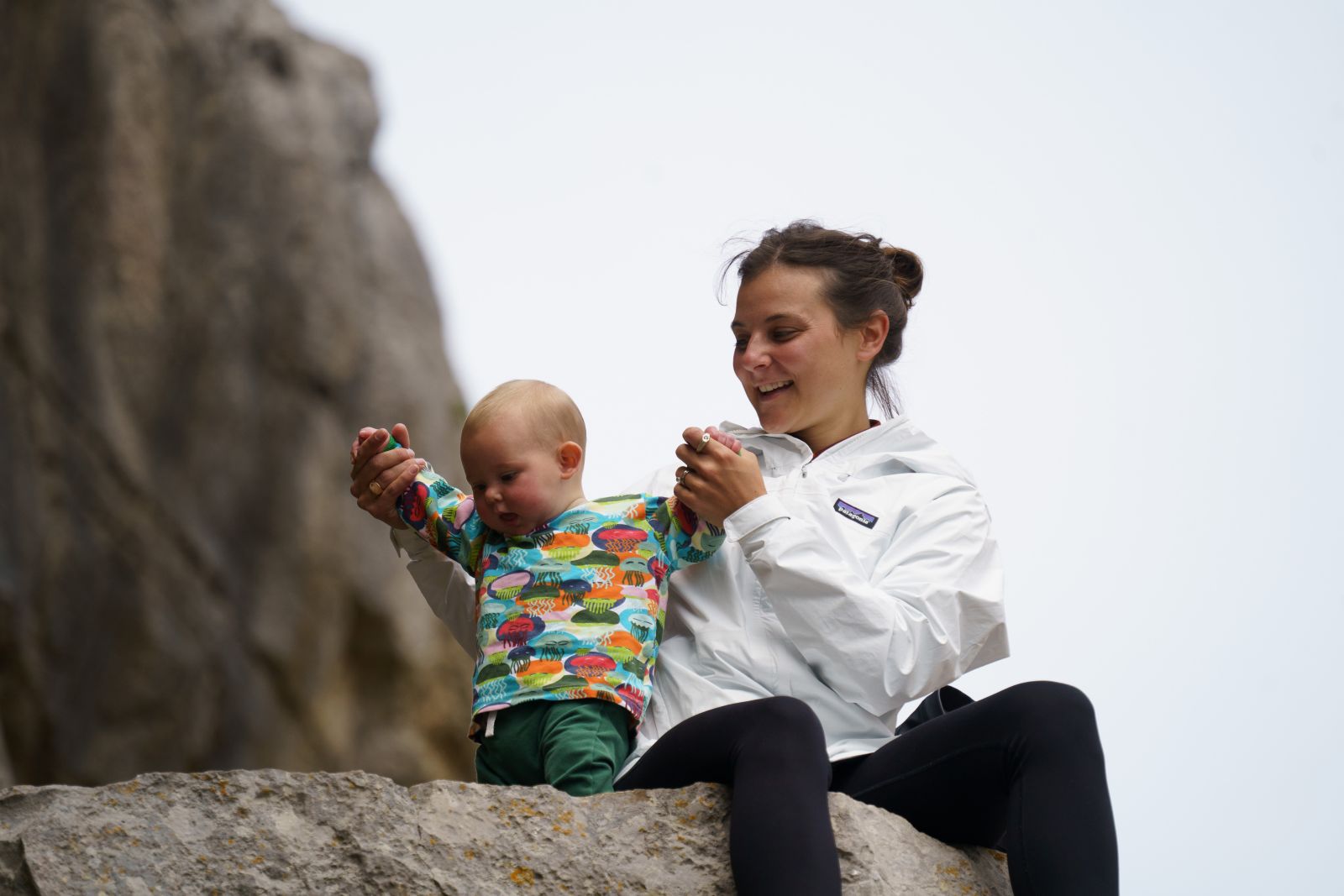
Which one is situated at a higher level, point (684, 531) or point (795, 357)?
point (795, 357)

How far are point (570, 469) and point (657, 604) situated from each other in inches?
10.4

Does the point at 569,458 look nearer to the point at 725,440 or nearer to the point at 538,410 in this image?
the point at 538,410

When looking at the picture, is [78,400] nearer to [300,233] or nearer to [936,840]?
[300,233]

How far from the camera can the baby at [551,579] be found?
7.12 feet

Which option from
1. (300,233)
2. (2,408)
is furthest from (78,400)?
(300,233)

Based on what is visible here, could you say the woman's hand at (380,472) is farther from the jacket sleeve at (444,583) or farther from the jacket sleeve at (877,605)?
the jacket sleeve at (877,605)

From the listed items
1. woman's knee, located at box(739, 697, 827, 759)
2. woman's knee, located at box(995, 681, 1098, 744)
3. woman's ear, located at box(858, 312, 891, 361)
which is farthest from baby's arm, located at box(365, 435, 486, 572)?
woman's knee, located at box(995, 681, 1098, 744)

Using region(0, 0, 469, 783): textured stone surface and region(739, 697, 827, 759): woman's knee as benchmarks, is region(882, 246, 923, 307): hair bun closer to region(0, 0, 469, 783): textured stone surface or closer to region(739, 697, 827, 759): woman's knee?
region(739, 697, 827, 759): woman's knee

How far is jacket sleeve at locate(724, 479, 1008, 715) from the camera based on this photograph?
2.16 metres

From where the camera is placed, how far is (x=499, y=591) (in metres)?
2.30

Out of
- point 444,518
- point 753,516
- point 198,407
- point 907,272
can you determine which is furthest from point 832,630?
point 198,407

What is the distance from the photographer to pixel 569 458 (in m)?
2.40

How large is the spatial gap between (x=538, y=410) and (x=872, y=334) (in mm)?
706

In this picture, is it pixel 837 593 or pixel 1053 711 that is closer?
pixel 1053 711
